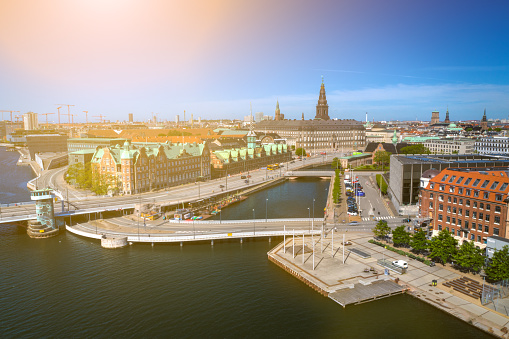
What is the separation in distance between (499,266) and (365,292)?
58.0ft

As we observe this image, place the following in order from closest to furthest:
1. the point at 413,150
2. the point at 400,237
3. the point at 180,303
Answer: the point at 180,303
the point at 400,237
the point at 413,150

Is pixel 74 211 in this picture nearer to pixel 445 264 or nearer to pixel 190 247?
pixel 190 247

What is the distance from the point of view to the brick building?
2356 inches

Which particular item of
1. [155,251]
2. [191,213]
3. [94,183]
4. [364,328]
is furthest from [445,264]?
[94,183]

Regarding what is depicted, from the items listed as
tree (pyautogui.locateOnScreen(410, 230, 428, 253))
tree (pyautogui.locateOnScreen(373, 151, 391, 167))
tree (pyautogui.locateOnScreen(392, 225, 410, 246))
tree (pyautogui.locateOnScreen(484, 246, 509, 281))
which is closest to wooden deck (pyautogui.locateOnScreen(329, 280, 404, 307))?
tree (pyautogui.locateOnScreen(410, 230, 428, 253))

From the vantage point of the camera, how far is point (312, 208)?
338 feet

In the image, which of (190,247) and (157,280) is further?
(190,247)

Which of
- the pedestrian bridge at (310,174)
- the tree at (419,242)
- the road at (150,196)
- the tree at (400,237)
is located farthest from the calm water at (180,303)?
the pedestrian bridge at (310,174)

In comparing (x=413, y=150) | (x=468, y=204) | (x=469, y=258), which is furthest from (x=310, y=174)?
(x=469, y=258)

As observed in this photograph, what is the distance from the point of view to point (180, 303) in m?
51.7

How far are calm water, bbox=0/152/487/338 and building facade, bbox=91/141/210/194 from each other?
39844 mm

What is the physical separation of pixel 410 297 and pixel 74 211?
71413mm

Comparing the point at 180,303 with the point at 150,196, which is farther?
the point at 150,196

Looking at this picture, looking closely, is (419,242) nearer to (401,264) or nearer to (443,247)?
(443,247)
